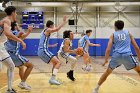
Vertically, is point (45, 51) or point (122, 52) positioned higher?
point (122, 52)

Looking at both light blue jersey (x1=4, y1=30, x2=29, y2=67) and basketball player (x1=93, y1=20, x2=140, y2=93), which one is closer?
basketball player (x1=93, y1=20, x2=140, y2=93)

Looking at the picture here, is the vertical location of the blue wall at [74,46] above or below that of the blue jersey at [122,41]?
below

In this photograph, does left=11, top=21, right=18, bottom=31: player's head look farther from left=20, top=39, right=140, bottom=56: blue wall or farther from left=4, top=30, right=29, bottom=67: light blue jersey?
left=20, top=39, right=140, bottom=56: blue wall

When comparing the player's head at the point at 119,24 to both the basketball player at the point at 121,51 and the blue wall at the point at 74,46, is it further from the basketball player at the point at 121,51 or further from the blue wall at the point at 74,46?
the blue wall at the point at 74,46

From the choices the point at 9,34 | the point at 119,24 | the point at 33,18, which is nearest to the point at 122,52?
the point at 119,24

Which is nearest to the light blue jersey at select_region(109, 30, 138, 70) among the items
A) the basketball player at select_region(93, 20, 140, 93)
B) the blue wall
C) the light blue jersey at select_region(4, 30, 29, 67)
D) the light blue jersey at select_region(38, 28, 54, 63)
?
the basketball player at select_region(93, 20, 140, 93)

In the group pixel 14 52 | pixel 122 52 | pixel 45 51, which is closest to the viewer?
pixel 122 52

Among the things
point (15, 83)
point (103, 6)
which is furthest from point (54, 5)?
point (15, 83)

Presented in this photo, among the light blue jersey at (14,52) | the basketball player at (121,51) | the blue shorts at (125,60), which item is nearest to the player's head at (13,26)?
the light blue jersey at (14,52)

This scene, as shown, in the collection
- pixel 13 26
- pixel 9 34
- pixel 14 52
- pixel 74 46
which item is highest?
pixel 13 26

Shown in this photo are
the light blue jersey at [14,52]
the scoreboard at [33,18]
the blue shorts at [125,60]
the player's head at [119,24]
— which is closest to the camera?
the blue shorts at [125,60]

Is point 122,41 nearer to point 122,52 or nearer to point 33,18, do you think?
point 122,52

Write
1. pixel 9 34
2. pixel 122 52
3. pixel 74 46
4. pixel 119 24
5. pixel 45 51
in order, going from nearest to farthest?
pixel 9 34 → pixel 122 52 → pixel 119 24 → pixel 45 51 → pixel 74 46

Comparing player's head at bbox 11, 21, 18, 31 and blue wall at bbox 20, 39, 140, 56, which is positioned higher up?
player's head at bbox 11, 21, 18, 31
